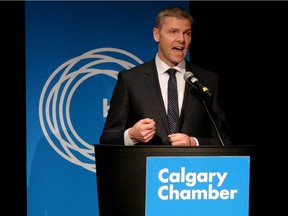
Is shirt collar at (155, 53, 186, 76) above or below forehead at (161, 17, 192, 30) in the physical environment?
below

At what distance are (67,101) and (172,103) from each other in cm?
101

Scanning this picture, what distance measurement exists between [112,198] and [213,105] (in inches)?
29.1

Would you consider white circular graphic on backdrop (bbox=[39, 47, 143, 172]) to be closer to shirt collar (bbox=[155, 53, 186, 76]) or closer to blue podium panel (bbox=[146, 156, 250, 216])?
shirt collar (bbox=[155, 53, 186, 76])

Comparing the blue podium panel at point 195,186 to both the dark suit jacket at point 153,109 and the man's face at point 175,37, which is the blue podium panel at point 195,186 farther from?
the man's face at point 175,37

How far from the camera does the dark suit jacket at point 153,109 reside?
7.61 ft

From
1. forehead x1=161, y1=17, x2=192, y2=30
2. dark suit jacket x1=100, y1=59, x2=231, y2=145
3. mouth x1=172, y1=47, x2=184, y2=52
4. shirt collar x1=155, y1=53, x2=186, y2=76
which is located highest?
forehead x1=161, y1=17, x2=192, y2=30

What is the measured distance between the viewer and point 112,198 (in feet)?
6.26

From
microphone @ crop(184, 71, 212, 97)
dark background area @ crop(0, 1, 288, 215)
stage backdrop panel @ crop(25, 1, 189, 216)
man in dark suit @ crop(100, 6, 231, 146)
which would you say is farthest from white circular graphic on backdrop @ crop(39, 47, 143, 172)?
microphone @ crop(184, 71, 212, 97)

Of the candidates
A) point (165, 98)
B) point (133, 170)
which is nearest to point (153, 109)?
point (165, 98)

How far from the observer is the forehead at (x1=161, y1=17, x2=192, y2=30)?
237 cm

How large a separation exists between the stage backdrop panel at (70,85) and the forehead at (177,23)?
2.82 ft

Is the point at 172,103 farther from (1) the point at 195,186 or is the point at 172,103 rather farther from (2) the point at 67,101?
(2) the point at 67,101

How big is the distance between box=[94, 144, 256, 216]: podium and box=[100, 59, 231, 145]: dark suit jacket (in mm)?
377
